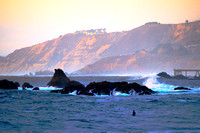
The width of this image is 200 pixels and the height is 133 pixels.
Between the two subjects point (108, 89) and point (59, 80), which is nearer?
point (108, 89)

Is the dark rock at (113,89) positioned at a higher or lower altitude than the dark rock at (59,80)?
lower

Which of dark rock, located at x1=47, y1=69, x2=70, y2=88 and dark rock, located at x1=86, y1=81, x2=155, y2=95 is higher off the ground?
dark rock, located at x1=47, y1=69, x2=70, y2=88

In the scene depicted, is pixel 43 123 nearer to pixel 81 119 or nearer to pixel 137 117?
pixel 81 119

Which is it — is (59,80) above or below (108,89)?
above

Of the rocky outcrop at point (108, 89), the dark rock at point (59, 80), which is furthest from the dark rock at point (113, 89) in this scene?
the dark rock at point (59, 80)

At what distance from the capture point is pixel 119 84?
5466 centimetres

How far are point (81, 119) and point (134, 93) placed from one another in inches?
1102

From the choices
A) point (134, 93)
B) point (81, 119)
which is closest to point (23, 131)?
point (81, 119)

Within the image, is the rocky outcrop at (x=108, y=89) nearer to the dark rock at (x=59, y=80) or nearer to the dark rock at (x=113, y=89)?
the dark rock at (x=113, y=89)

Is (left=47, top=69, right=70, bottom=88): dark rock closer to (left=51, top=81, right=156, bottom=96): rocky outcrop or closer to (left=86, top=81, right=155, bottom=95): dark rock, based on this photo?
(left=51, top=81, right=156, bottom=96): rocky outcrop

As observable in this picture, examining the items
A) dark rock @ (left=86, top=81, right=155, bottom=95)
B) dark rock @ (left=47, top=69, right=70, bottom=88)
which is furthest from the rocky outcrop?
dark rock @ (left=47, top=69, right=70, bottom=88)

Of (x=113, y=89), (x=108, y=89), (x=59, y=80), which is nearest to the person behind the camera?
(x=108, y=89)

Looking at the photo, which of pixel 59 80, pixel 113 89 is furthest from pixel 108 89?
Result: pixel 59 80

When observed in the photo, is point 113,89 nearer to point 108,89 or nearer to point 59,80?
point 108,89
